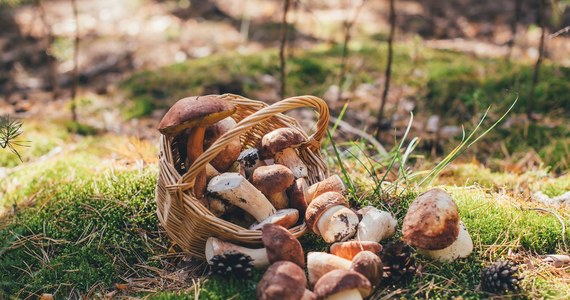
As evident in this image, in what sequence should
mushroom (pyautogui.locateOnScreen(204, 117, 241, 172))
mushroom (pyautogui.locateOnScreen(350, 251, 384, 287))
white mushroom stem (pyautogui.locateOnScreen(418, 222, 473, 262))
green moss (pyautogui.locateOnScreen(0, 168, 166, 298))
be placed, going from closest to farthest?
mushroom (pyautogui.locateOnScreen(350, 251, 384, 287)) → white mushroom stem (pyautogui.locateOnScreen(418, 222, 473, 262)) → green moss (pyautogui.locateOnScreen(0, 168, 166, 298)) → mushroom (pyautogui.locateOnScreen(204, 117, 241, 172))

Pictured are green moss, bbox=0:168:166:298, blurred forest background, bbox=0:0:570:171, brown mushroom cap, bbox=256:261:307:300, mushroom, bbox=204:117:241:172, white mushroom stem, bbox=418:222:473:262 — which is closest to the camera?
brown mushroom cap, bbox=256:261:307:300

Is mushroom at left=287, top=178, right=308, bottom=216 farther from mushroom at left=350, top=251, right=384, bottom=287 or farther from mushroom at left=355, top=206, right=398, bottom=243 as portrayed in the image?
mushroom at left=350, top=251, right=384, bottom=287

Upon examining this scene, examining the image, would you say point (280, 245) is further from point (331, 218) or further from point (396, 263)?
point (396, 263)

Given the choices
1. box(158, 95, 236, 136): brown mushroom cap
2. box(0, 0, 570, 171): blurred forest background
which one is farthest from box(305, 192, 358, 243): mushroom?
box(0, 0, 570, 171): blurred forest background

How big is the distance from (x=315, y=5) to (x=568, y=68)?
14.1 ft

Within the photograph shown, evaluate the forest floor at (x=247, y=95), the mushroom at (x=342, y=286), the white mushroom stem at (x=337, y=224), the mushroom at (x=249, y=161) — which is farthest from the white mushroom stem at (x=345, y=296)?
the mushroom at (x=249, y=161)

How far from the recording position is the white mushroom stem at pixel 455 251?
233 cm

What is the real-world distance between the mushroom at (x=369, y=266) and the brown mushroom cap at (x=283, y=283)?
0.78 ft

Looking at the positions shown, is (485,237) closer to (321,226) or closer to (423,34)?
(321,226)

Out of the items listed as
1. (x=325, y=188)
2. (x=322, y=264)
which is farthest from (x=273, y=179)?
(x=322, y=264)

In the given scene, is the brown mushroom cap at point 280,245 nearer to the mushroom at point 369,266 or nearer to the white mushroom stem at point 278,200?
the mushroom at point 369,266

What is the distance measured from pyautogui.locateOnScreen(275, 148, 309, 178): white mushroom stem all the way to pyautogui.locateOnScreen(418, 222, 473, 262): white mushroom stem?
74 centimetres

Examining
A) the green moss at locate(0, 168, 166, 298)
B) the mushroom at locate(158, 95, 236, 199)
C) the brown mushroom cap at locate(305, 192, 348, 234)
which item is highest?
the mushroom at locate(158, 95, 236, 199)

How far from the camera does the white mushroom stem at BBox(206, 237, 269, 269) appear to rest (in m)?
2.26
